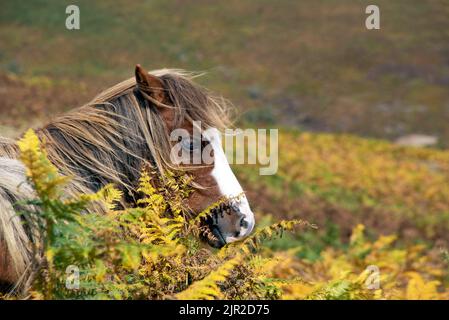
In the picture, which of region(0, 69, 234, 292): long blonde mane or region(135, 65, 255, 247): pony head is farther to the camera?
region(135, 65, 255, 247): pony head

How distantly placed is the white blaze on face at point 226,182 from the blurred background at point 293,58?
19.0m

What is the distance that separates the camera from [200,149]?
3.13 m

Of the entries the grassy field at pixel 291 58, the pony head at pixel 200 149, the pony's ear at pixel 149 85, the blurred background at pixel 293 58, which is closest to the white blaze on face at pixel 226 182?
the pony head at pixel 200 149

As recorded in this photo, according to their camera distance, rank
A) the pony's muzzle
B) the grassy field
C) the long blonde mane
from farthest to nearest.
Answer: the grassy field → the pony's muzzle → the long blonde mane

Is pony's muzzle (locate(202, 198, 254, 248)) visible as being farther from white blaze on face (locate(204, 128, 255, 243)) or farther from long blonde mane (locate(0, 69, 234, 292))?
long blonde mane (locate(0, 69, 234, 292))

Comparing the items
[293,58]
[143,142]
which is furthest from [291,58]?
[143,142]

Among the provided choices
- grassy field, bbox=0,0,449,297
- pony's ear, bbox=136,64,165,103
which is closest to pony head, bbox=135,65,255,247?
pony's ear, bbox=136,64,165,103

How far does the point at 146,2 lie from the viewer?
51.1 meters

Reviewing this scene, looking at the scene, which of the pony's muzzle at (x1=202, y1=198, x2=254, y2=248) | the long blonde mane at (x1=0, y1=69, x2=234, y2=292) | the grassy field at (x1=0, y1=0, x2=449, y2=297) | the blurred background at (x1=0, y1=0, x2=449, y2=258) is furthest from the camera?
the blurred background at (x1=0, y1=0, x2=449, y2=258)

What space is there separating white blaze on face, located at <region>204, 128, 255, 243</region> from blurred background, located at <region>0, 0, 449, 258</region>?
1900cm

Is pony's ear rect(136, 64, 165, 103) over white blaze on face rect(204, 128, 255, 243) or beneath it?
over

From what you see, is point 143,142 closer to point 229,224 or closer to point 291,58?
point 229,224

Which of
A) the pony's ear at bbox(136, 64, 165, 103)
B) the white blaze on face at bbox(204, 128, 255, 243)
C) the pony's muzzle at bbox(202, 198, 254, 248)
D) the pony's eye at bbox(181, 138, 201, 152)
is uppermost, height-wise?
the pony's ear at bbox(136, 64, 165, 103)

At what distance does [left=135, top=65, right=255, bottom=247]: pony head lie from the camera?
304cm
